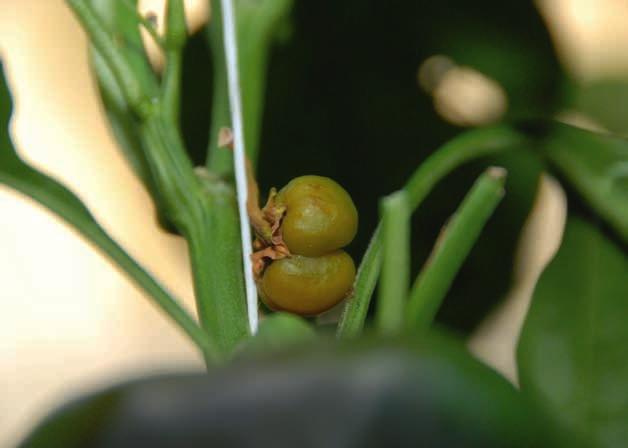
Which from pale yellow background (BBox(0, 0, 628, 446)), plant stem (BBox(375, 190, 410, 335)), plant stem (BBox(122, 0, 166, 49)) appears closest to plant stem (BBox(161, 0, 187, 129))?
plant stem (BBox(122, 0, 166, 49))

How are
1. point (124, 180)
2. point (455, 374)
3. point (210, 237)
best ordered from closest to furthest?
point (455, 374) → point (210, 237) → point (124, 180)

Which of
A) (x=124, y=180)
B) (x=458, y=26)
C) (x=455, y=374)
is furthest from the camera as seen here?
(x=124, y=180)

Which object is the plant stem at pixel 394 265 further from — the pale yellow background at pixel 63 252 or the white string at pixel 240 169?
the pale yellow background at pixel 63 252

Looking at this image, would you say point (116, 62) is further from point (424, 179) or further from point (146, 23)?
point (424, 179)

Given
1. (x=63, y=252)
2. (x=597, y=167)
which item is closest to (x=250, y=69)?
(x=597, y=167)

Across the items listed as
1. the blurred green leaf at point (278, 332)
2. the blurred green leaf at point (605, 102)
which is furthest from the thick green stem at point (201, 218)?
the blurred green leaf at point (605, 102)

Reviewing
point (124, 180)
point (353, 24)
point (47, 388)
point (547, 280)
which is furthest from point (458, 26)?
point (47, 388)

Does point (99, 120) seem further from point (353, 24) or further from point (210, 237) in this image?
point (210, 237)
